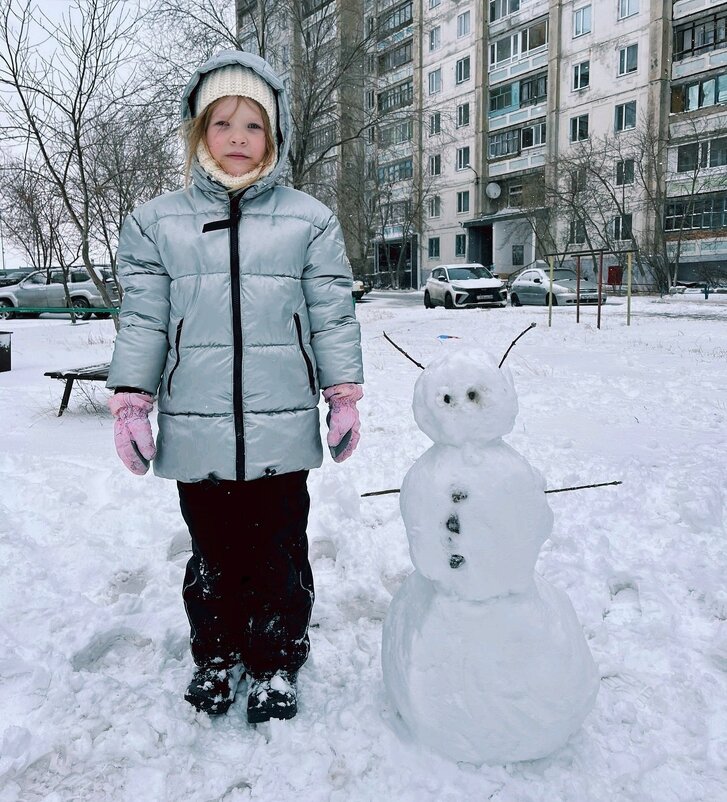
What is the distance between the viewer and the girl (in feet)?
6.13

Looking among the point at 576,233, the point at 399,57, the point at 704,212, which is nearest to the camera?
the point at 704,212

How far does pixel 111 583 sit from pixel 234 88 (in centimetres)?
210

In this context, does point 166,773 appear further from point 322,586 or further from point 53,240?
point 53,240

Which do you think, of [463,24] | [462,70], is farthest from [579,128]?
[463,24]

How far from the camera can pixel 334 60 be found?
1504cm

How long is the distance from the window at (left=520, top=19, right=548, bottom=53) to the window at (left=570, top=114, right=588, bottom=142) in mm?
4361

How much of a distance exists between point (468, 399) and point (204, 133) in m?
1.14

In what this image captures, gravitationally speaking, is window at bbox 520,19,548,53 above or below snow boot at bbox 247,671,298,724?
above

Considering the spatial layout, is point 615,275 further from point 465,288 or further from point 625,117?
point 465,288

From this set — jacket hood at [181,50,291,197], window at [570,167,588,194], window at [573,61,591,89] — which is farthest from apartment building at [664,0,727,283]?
jacket hood at [181,50,291,197]

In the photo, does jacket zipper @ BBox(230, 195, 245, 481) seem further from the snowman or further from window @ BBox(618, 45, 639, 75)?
window @ BBox(618, 45, 639, 75)

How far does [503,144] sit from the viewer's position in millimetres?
34531

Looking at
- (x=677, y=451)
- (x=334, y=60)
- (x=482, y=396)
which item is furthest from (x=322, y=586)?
(x=334, y=60)

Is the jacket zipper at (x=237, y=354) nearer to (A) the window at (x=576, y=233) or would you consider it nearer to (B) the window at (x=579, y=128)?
(A) the window at (x=576, y=233)
